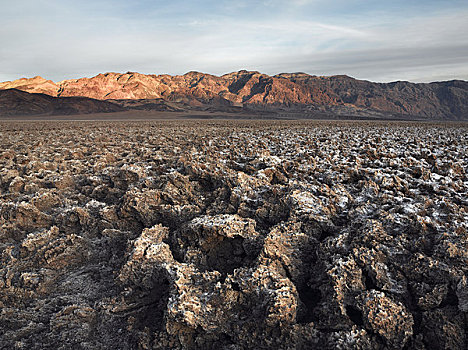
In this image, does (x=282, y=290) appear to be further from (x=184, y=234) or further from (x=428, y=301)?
(x=184, y=234)

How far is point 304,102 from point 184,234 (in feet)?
524

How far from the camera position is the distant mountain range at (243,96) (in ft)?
290

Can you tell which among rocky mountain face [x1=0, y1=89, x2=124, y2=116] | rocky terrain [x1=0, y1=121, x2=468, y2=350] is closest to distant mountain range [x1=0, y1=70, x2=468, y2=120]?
rocky mountain face [x1=0, y1=89, x2=124, y2=116]

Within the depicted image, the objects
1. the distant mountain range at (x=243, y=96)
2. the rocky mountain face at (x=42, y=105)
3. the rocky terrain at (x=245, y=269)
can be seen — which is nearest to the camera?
the rocky terrain at (x=245, y=269)

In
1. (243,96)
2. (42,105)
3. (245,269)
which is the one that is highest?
(243,96)

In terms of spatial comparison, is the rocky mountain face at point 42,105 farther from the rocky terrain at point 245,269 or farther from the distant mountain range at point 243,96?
the rocky terrain at point 245,269

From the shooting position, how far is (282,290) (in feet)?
6.97

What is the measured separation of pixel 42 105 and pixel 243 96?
10820 cm

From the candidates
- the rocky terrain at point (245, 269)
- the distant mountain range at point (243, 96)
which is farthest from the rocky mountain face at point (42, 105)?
the rocky terrain at point (245, 269)

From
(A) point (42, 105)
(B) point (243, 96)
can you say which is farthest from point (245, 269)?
(B) point (243, 96)

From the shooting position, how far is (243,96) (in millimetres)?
171500

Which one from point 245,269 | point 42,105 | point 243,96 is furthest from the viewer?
point 243,96

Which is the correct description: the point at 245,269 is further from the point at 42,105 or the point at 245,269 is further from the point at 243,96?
the point at 243,96

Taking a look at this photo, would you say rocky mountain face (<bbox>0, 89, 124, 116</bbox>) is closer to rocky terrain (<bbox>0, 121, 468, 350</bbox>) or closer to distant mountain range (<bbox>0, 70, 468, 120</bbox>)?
distant mountain range (<bbox>0, 70, 468, 120</bbox>)
